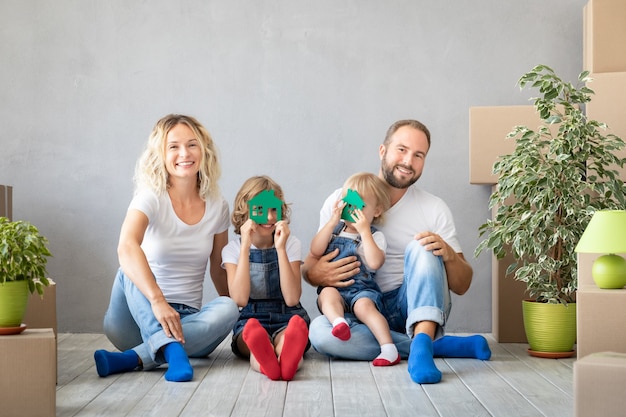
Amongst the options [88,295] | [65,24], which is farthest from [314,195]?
[65,24]

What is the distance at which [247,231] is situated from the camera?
2932 millimetres

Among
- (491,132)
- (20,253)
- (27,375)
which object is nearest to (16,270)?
(20,253)

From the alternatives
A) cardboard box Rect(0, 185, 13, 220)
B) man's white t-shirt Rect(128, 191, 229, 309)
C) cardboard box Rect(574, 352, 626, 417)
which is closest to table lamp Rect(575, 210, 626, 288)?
cardboard box Rect(574, 352, 626, 417)

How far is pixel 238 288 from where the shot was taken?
2926 mm

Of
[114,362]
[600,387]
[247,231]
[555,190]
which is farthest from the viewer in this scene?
[555,190]

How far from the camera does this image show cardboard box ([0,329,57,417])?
1.98 meters

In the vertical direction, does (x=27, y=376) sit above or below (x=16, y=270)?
below

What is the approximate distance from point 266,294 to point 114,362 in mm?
620

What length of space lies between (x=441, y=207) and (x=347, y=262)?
47cm

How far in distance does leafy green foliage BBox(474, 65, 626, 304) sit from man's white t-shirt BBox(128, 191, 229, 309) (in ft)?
3.61

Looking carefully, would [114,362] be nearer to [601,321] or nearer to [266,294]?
[266,294]

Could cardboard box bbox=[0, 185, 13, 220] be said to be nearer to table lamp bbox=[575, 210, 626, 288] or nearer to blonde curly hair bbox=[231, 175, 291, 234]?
blonde curly hair bbox=[231, 175, 291, 234]

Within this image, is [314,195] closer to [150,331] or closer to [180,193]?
[180,193]

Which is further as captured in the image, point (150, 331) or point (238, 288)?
point (238, 288)
